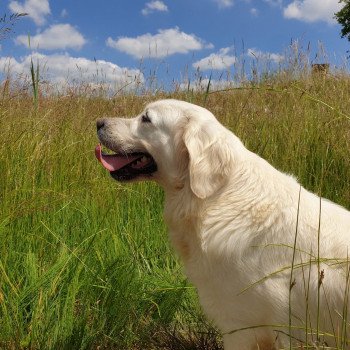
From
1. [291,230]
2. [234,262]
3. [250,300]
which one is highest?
[291,230]

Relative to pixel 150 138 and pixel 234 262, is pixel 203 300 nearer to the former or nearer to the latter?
pixel 234 262

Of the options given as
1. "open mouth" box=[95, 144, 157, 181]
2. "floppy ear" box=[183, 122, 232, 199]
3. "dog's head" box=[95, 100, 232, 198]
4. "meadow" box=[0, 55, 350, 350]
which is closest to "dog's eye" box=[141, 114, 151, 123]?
"dog's head" box=[95, 100, 232, 198]

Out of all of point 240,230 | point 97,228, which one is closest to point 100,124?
point 97,228

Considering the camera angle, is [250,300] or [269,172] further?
[269,172]

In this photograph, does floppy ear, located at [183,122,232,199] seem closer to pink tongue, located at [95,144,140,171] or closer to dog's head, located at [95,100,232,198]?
dog's head, located at [95,100,232,198]

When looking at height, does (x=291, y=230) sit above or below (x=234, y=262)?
above

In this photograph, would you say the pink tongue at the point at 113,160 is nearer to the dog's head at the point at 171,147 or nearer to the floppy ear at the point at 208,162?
the dog's head at the point at 171,147

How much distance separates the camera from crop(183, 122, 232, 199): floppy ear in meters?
2.24

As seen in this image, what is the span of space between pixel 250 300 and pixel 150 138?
3.43 feet

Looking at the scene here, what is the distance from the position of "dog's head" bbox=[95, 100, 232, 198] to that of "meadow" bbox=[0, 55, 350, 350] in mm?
332

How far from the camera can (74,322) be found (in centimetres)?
238

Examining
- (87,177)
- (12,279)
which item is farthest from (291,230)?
(87,177)

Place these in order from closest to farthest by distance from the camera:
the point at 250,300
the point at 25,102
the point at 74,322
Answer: the point at 250,300 → the point at 74,322 → the point at 25,102

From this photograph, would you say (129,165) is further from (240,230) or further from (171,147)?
(240,230)
